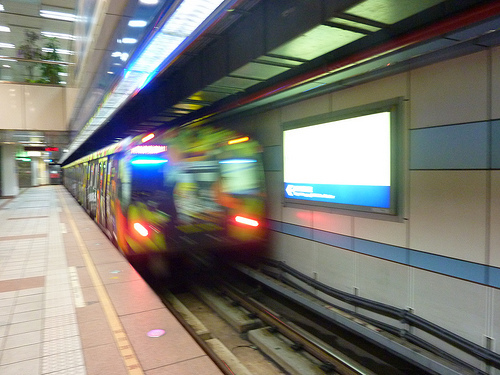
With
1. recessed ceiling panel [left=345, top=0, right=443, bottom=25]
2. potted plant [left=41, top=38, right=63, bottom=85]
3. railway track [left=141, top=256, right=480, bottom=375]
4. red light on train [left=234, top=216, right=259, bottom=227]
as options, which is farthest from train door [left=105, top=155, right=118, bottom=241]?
potted plant [left=41, top=38, right=63, bottom=85]

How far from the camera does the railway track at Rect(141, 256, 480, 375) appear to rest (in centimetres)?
444

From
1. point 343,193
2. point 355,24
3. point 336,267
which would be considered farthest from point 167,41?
point 336,267

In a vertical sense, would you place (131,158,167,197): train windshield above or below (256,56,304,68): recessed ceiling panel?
below

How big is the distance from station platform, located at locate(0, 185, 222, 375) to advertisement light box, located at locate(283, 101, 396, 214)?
326 cm

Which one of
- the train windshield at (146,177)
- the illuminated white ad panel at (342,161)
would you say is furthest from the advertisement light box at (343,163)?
the train windshield at (146,177)

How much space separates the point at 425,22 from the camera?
12.1 feet

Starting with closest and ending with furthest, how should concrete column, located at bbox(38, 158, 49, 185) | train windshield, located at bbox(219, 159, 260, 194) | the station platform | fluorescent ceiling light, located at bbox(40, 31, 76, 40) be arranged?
1. the station platform
2. train windshield, located at bbox(219, 159, 260, 194)
3. fluorescent ceiling light, located at bbox(40, 31, 76, 40)
4. concrete column, located at bbox(38, 158, 49, 185)

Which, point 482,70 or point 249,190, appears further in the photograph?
point 249,190

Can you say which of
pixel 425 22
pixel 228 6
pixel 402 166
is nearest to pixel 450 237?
pixel 402 166

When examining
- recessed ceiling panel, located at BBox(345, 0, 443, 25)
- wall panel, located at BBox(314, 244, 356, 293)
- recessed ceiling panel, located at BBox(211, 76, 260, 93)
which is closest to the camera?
recessed ceiling panel, located at BBox(345, 0, 443, 25)

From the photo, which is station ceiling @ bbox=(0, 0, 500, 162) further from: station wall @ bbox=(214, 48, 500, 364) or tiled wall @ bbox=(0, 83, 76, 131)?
tiled wall @ bbox=(0, 83, 76, 131)

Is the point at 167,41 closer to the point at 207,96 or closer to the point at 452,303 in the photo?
the point at 207,96

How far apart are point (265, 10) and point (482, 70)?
2708 mm

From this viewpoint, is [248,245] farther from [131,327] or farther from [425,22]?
[425,22]
